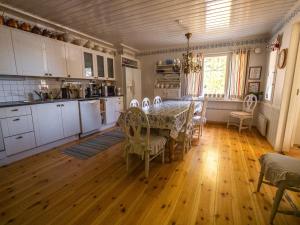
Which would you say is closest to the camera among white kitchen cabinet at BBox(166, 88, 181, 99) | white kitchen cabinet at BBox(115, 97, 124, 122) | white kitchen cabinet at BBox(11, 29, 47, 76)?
white kitchen cabinet at BBox(11, 29, 47, 76)

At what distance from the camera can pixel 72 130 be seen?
3311 millimetres

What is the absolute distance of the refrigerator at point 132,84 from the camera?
192 inches

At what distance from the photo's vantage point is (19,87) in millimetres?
2887

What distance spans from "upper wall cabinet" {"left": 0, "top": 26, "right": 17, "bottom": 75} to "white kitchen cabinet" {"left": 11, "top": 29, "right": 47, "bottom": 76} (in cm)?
6

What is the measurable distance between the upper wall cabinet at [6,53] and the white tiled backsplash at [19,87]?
0.34 m

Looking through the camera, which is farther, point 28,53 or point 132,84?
point 132,84

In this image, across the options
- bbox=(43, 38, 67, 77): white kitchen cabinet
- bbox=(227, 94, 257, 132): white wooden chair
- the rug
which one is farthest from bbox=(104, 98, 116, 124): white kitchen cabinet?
bbox=(227, 94, 257, 132): white wooden chair

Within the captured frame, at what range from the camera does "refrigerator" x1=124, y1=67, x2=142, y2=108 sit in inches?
192

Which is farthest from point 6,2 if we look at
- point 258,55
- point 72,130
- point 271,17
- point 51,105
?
point 258,55

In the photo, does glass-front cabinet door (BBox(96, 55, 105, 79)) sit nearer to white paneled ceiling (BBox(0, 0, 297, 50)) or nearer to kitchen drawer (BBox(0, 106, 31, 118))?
white paneled ceiling (BBox(0, 0, 297, 50))

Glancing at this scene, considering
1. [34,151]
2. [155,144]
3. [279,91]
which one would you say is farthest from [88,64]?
[279,91]

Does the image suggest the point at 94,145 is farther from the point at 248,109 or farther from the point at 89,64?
the point at 248,109

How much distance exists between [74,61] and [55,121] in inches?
57.4

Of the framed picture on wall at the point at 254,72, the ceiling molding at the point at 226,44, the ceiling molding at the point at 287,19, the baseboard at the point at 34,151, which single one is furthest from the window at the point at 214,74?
the baseboard at the point at 34,151
